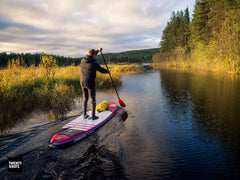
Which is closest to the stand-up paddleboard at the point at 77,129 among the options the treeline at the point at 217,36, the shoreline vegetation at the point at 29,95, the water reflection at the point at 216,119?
the shoreline vegetation at the point at 29,95

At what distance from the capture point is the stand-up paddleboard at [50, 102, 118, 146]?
171 inches

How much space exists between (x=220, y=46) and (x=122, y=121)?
20681mm

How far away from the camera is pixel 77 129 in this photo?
5.01 metres

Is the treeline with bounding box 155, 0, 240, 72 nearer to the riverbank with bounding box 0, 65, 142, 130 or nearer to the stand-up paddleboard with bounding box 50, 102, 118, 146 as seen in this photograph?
the stand-up paddleboard with bounding box 50, 102, 118, 146

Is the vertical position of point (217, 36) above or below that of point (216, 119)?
above

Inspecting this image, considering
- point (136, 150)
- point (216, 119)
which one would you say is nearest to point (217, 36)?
point (216, 119)

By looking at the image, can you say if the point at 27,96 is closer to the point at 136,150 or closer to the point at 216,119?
the point at 136,150

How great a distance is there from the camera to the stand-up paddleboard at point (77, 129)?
4348mm

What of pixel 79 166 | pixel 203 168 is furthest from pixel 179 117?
pixel 79 166

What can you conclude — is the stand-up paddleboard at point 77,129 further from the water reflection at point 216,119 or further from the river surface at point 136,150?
the water reflection at point 216,119

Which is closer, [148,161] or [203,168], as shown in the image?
[203,168]

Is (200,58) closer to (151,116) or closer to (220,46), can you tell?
(220,46)

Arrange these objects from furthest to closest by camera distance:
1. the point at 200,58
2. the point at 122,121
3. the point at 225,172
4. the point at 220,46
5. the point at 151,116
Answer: the point at 200,58 < the point at 220,46 < the point at 151,116 < the point at 122,121 < the point at 225,172

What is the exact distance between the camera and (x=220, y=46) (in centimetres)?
2038
